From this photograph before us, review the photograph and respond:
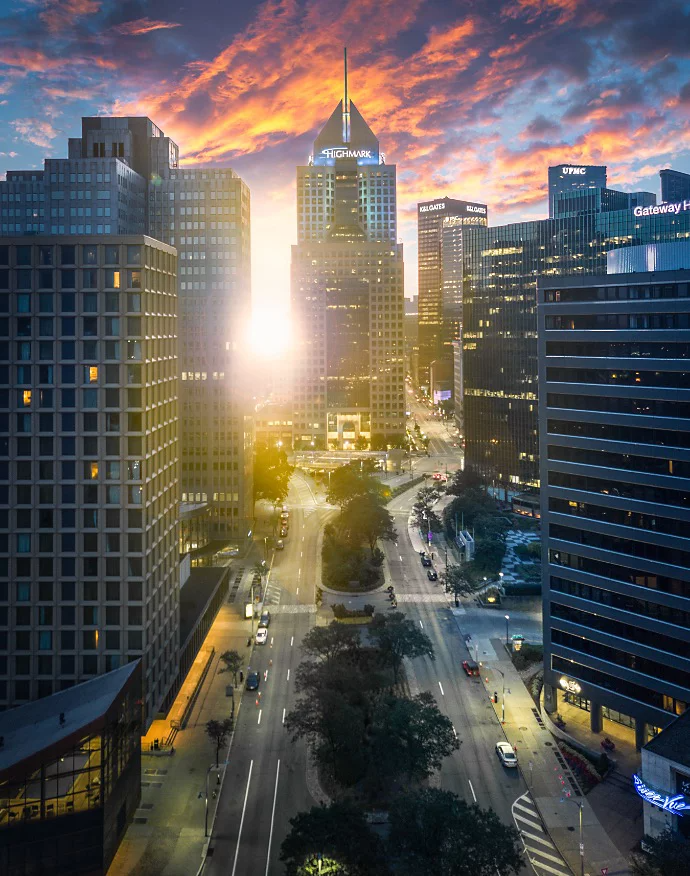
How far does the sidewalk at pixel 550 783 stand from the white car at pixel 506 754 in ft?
4.42

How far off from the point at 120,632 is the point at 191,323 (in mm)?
89115

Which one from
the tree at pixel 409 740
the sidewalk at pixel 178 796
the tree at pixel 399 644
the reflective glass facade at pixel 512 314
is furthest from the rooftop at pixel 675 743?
the reflective glass facade at pixel 512 314

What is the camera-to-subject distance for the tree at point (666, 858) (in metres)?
44.1

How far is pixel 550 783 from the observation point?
→ 63812 mm

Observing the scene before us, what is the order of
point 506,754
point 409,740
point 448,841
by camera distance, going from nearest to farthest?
point 448,841 → point 409,740 → point 506,754

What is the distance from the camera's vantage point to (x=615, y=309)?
7025 cm

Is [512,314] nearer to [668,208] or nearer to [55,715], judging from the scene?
[668,208]

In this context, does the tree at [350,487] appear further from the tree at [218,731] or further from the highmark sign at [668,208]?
the tree at [218,731]

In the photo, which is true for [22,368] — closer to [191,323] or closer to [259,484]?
[191,323]

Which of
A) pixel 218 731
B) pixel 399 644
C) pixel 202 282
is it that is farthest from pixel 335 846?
pixel 202 282

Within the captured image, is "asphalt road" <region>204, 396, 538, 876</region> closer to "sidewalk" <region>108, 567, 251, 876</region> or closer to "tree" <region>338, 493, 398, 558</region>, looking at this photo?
"sidewalk" <region>108, 567, 251, 876</region>

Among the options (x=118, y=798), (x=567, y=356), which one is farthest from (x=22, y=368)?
(x=567, y=356)

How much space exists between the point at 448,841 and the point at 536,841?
15.3m

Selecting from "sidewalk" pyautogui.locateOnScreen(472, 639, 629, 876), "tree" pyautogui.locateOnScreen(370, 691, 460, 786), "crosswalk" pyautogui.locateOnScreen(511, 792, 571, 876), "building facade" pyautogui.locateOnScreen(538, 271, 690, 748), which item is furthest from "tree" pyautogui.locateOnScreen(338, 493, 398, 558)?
"crosswalk" pyautogui.locateOnScreen(511, 792, 571, 876)
